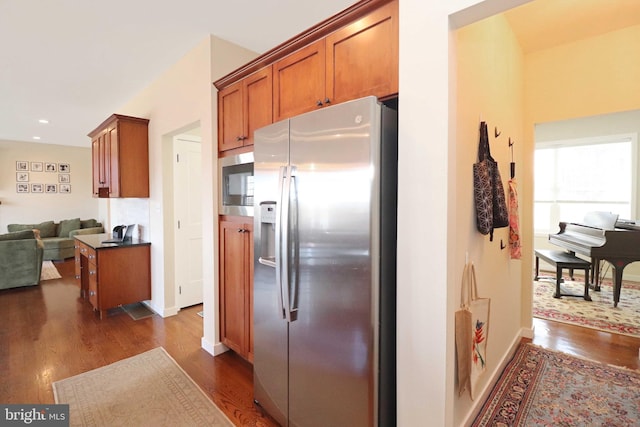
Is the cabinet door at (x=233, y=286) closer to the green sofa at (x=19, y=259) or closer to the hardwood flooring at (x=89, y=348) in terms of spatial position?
the hardwood flooring at (x=89, y=348)

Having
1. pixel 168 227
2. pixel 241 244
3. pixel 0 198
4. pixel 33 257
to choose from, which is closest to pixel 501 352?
pixel 241 244

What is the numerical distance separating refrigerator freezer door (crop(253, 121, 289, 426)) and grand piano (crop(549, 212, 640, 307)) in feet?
12.7

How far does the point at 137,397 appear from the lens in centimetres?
207

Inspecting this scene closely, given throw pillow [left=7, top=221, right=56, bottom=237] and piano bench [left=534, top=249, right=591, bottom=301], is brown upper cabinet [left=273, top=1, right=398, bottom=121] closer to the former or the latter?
piano bench [left=534, top=249, right=591, bottom=301]

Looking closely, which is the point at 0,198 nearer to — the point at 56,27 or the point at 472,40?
the point at 56,27

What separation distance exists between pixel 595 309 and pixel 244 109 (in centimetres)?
461

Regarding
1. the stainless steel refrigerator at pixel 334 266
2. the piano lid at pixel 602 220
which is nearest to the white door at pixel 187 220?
the stainless steel refrigerator at pixel 334 266

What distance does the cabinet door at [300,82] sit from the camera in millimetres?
1810

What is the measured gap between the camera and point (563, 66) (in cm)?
269

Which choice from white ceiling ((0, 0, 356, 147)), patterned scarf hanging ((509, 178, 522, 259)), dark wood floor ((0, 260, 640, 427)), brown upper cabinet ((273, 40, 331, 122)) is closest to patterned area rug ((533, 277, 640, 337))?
dark wood floor ((0, 260, 640, 427))

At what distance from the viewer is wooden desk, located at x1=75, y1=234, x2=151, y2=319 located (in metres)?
3.45

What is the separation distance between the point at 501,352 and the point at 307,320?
1815 mm

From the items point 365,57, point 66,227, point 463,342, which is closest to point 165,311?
point 463,342

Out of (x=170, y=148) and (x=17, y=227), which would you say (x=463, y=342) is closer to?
(x=170, y=148)
